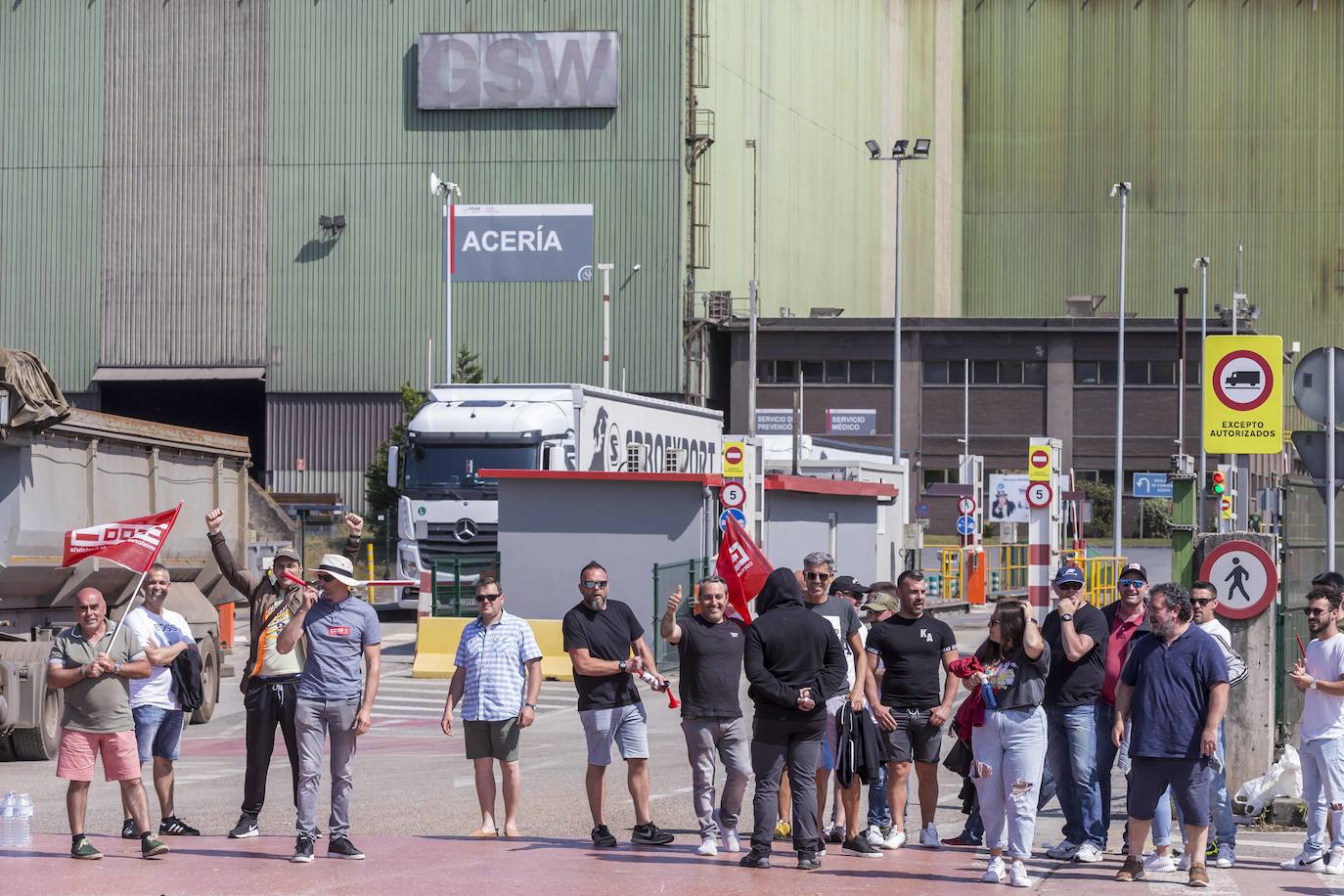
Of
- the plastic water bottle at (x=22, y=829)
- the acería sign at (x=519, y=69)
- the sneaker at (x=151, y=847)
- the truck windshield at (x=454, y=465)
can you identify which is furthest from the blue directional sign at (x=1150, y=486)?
the sneaker at (x=151, y=847)

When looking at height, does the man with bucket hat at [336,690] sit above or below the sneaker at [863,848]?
above

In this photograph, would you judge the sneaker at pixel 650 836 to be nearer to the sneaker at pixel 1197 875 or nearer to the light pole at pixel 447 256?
the sneaker at pixel 1197 875

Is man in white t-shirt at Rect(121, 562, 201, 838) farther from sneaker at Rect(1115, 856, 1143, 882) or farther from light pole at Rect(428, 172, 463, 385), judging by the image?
light pole at Rect(428, 172, 463, 385)

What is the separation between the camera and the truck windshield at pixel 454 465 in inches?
1341

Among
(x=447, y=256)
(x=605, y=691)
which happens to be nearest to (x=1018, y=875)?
(x=605, y=691)

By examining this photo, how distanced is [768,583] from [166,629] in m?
4.02

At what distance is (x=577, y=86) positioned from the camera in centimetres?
5772

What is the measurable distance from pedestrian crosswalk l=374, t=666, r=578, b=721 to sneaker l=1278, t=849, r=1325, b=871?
11883mm

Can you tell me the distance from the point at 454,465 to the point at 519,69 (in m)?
26.3

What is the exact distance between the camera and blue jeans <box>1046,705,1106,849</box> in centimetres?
1141

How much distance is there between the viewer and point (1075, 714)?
11453mm

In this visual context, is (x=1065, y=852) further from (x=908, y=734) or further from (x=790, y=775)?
(x=790, y=775)

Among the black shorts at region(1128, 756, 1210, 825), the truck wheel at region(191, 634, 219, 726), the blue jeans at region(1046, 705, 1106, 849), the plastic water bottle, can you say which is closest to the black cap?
the blue jeans at region(1046, 705, 1106, 849)

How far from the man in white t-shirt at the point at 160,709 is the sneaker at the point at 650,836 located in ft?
9.45
